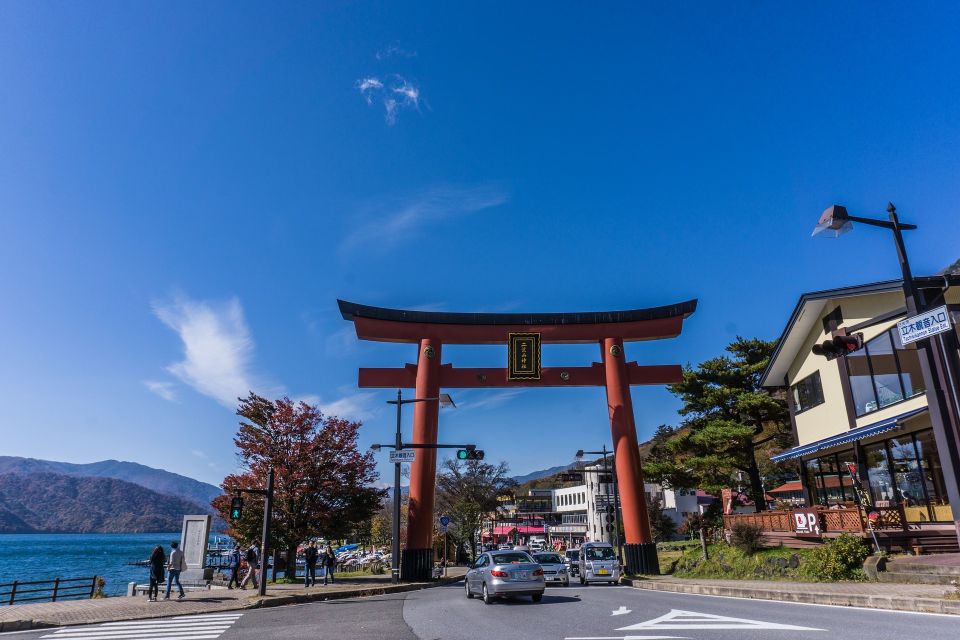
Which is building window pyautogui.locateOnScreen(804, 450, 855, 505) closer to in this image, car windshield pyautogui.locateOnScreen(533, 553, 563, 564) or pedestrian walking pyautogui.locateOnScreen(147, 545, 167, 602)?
car windshield pyautogui.locateOnScreen(533, 553, 563, 564)

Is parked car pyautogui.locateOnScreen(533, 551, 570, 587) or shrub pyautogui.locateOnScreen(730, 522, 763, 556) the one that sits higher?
shrub pyautogui.locateOnScreen(730, 522, 763, 556)

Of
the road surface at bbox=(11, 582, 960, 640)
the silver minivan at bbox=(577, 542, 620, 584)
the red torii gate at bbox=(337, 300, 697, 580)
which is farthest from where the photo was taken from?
the red torii gate at bbox=(337, 300, 697, 580)

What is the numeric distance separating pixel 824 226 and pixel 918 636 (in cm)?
673

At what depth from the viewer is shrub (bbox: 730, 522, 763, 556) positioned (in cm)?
2200

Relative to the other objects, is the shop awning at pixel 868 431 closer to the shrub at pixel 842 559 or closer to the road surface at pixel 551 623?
the shrub at pixel 842 559

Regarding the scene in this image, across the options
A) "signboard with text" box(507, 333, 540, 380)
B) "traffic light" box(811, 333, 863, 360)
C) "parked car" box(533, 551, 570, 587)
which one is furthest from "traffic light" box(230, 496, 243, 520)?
"traffic light" box(811, 333, 863, 360)

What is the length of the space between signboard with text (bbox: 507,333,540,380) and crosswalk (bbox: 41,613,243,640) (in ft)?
50.3

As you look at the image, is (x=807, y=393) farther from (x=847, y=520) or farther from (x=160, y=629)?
(x=160, y=629)

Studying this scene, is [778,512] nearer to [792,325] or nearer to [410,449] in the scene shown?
[792,325]

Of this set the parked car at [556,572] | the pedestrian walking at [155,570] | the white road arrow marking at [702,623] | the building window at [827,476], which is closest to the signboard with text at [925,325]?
the white road arrow marking at [702,623]

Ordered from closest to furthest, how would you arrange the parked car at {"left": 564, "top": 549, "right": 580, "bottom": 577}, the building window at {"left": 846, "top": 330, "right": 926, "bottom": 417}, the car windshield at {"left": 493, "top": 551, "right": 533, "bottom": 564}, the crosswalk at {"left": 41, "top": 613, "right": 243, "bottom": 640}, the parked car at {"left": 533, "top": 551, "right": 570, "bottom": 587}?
the crosswalk at {"left": 41, "top": 613, "right": 243, "bottom": 640}, the car windshield at {"left": 493, "top": 551, "right": 533, "bottom": 564}, the building window at {"left": 846, "top": 330, "right": 926, "bottom": 417}, the parked car at {"left": 533, "top": 551, "right": 570, "bottom": 587}, the parked car at {"left": 564, "top": 549, "right": 580, "bottom": 577}

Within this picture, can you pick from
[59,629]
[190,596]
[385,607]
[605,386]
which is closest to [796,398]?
[605,386]

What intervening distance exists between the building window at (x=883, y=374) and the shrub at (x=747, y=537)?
609 cm

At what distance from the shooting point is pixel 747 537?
22.2 metres
